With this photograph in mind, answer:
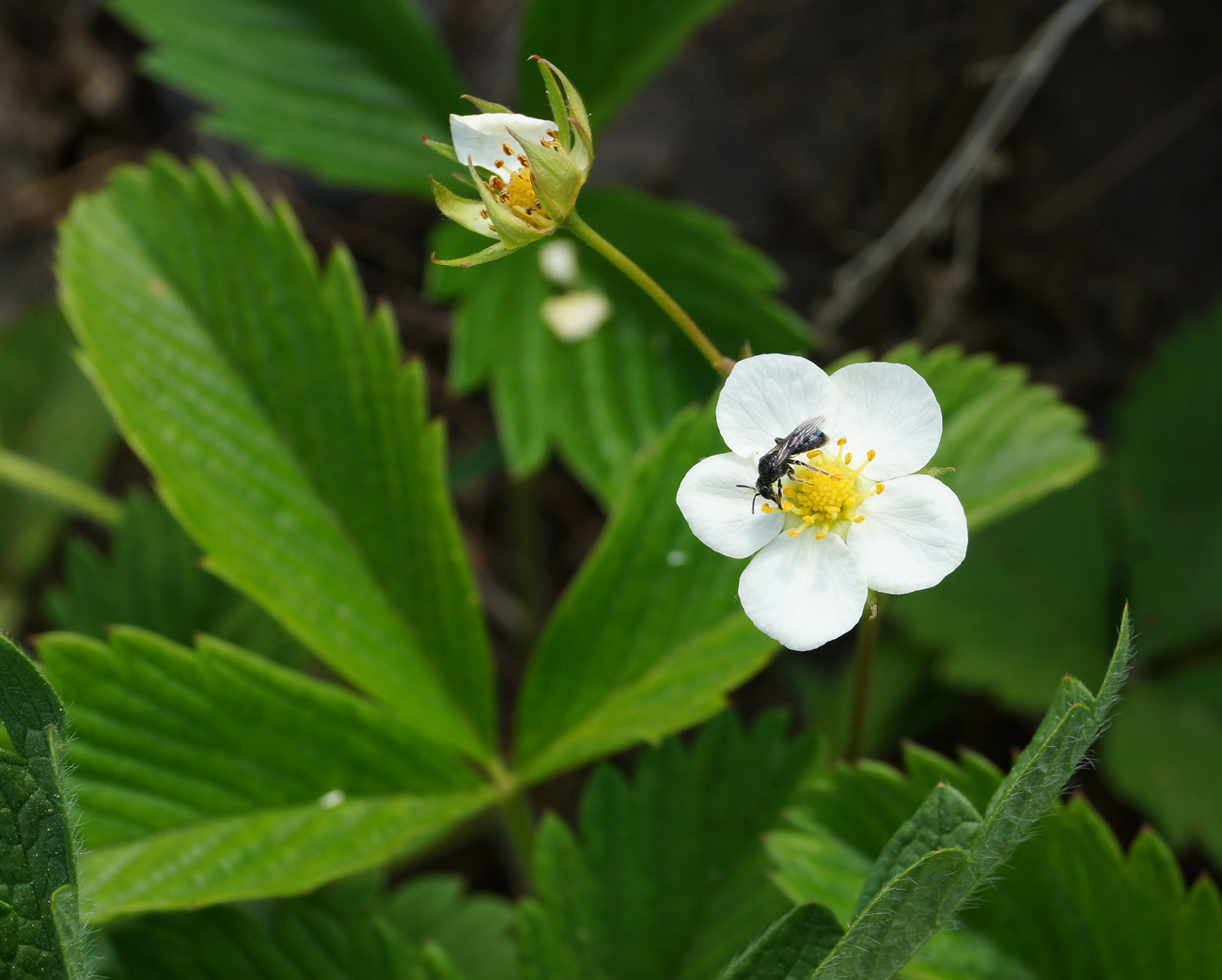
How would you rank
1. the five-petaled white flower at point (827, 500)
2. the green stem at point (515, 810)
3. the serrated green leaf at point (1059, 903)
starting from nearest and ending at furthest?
the five-petaled white flower at point (827, 500), the serrated green leaf at point (1059, 903), the green stem at point (515, 810)

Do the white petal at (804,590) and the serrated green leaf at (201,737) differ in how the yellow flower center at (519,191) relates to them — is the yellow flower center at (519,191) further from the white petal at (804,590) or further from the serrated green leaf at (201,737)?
the serrated green leaf at (201,737)

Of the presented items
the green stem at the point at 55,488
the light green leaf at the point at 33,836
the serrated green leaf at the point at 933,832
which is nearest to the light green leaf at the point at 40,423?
the green stem at the point at 55,488

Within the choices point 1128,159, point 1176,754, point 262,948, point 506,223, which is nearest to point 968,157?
point 1128,159

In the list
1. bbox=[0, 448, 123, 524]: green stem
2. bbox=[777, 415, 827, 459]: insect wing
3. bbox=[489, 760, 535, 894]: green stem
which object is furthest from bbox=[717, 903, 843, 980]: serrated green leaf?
bbox=[0, 448, 123, 524]: green stem

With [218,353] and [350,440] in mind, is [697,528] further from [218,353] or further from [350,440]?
[218,353]

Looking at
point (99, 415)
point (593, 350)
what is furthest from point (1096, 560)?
point (99, 415)

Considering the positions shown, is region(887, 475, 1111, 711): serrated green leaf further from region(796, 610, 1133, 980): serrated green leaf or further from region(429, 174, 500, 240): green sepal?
region(429, 174, 500, 240): green sepal

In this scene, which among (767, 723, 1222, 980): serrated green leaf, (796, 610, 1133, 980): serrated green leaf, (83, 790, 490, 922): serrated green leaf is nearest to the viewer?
(796, 610, 1133, 980): serrated green leaf
